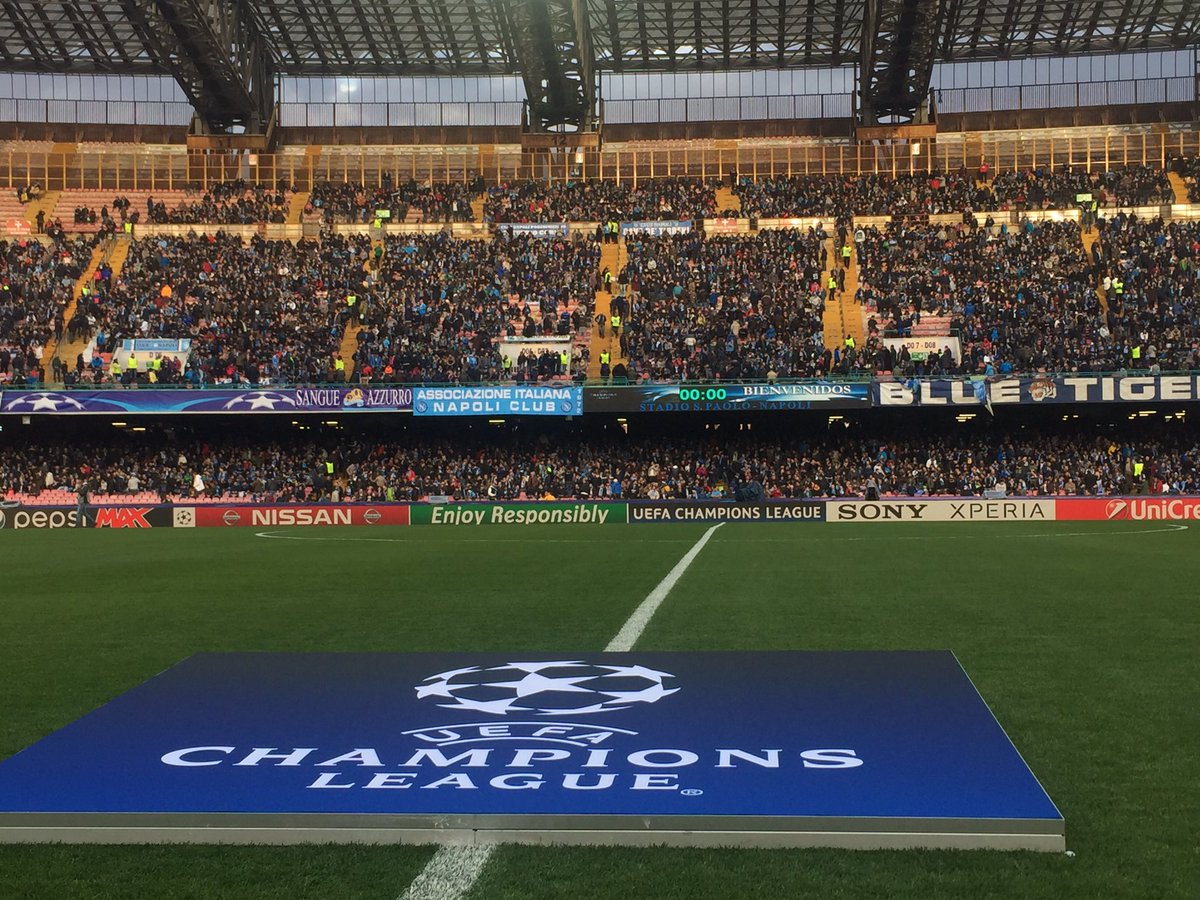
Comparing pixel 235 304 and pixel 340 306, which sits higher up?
pixel 235 304

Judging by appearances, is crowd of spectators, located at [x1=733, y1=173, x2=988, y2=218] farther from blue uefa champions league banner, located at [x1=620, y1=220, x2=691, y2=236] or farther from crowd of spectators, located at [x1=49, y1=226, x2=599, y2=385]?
crowd of spectators, located at [x1=49, y1=226, x2=599, y2=385]

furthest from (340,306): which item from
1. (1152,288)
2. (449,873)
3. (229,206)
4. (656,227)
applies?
(449,873)

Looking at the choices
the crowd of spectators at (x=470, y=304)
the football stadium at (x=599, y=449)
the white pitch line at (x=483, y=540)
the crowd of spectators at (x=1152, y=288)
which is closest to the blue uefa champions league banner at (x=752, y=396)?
the football stadium at (x=599, y=449)

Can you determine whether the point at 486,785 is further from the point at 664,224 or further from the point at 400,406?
the point at 664,224

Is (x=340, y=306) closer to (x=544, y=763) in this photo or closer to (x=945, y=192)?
(x=945, y=192)

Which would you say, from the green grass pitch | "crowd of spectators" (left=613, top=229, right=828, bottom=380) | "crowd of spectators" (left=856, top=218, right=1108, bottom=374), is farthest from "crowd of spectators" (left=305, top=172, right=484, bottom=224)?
the green grass pitch

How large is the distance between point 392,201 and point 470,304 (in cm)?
1106

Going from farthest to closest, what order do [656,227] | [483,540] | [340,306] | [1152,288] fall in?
[656,227]
[340,306]
[1152,288]
[483,540]

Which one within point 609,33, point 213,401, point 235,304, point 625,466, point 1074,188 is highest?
point 609,33

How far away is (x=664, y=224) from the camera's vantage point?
2093 inches

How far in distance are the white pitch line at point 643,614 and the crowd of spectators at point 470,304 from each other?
86.1 feet

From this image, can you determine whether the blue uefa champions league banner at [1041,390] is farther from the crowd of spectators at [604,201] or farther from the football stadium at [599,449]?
the crowd of spectators at [604,201]

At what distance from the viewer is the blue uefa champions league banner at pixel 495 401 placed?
136 feet

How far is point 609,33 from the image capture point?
56125 mm
